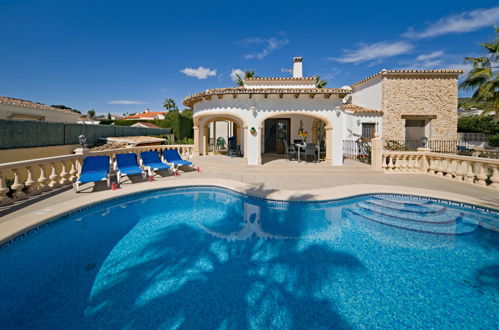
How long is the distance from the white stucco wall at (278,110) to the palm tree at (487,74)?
15335 mm

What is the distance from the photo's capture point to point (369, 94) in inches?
781

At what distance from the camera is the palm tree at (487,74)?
671 inches

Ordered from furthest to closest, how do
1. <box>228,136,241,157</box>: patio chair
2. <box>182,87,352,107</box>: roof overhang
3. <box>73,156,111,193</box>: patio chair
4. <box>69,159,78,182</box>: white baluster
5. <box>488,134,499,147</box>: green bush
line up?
1. <box>488,134,499,147</box>: green bush
2. <box>228,136,241,157</box>: patio chair
3. <box>182,87,352,107</box>: roof overhang
4. <box>69,159,78,182</box>: white baluster
5. <box>73,156,111,193</box>: patio chair

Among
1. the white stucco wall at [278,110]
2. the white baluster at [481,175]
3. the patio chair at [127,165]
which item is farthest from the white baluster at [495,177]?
the patio chair at [127,165]

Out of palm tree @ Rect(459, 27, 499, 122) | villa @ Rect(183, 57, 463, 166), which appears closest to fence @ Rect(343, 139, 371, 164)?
villa @ Rect(183, 57, 463, 166)

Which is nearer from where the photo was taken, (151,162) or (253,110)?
(151,162)

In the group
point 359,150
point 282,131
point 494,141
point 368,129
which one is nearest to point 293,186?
point 282,131

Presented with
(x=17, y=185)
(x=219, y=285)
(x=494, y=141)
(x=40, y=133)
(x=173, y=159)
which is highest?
(x=494, y=141)

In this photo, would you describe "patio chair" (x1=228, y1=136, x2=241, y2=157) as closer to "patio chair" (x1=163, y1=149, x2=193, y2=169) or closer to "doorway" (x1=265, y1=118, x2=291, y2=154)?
"doorway" (x1=265, y1=118, x2=291, y2=154)

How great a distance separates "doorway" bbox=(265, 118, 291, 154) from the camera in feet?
55.8

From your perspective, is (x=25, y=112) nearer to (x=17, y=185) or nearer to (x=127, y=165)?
(x=127, y=165)

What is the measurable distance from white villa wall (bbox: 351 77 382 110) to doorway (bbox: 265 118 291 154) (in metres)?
8.73

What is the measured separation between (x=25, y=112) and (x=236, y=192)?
82.4 feet

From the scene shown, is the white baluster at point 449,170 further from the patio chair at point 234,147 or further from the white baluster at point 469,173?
the patio chair at point 234,147
